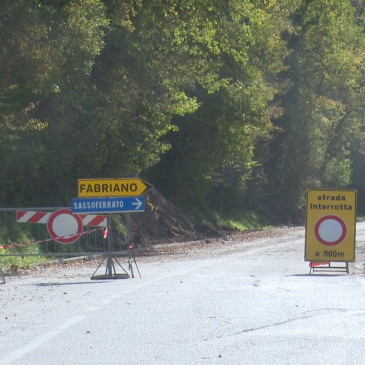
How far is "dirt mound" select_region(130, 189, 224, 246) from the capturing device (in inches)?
1048

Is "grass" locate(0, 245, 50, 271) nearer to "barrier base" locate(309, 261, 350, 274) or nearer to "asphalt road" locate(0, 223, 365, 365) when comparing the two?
"asphalt road" locate(0, 223, 365, 365)

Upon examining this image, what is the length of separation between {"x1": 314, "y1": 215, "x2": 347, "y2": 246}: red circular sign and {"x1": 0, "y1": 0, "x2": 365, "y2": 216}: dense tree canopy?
7.08m

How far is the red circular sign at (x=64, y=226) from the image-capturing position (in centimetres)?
1523

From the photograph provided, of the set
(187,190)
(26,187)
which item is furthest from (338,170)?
(26,187)

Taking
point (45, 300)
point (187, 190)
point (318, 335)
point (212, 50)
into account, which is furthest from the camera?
point (187, 190)

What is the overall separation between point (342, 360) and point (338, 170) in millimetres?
45514

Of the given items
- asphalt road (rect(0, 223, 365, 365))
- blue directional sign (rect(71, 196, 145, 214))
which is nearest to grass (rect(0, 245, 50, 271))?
blue directional sign (rect(71, 196, 145, 214))

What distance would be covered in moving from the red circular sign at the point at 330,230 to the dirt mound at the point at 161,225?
11956 millimetres

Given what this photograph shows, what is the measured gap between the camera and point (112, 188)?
1443 cm

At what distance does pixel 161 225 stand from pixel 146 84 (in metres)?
8.94

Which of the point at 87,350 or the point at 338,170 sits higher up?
the point at 338,170

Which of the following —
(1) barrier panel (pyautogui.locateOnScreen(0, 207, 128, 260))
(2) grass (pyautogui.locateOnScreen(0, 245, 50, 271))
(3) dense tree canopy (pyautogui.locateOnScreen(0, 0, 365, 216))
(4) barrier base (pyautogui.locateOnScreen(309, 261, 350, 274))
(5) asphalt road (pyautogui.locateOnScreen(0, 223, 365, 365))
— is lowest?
(5) asphalt road (pyautogui.locateOnScreen(0, 223, 365, 365))

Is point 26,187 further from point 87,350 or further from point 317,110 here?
point 317,110

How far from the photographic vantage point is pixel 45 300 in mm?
10453
